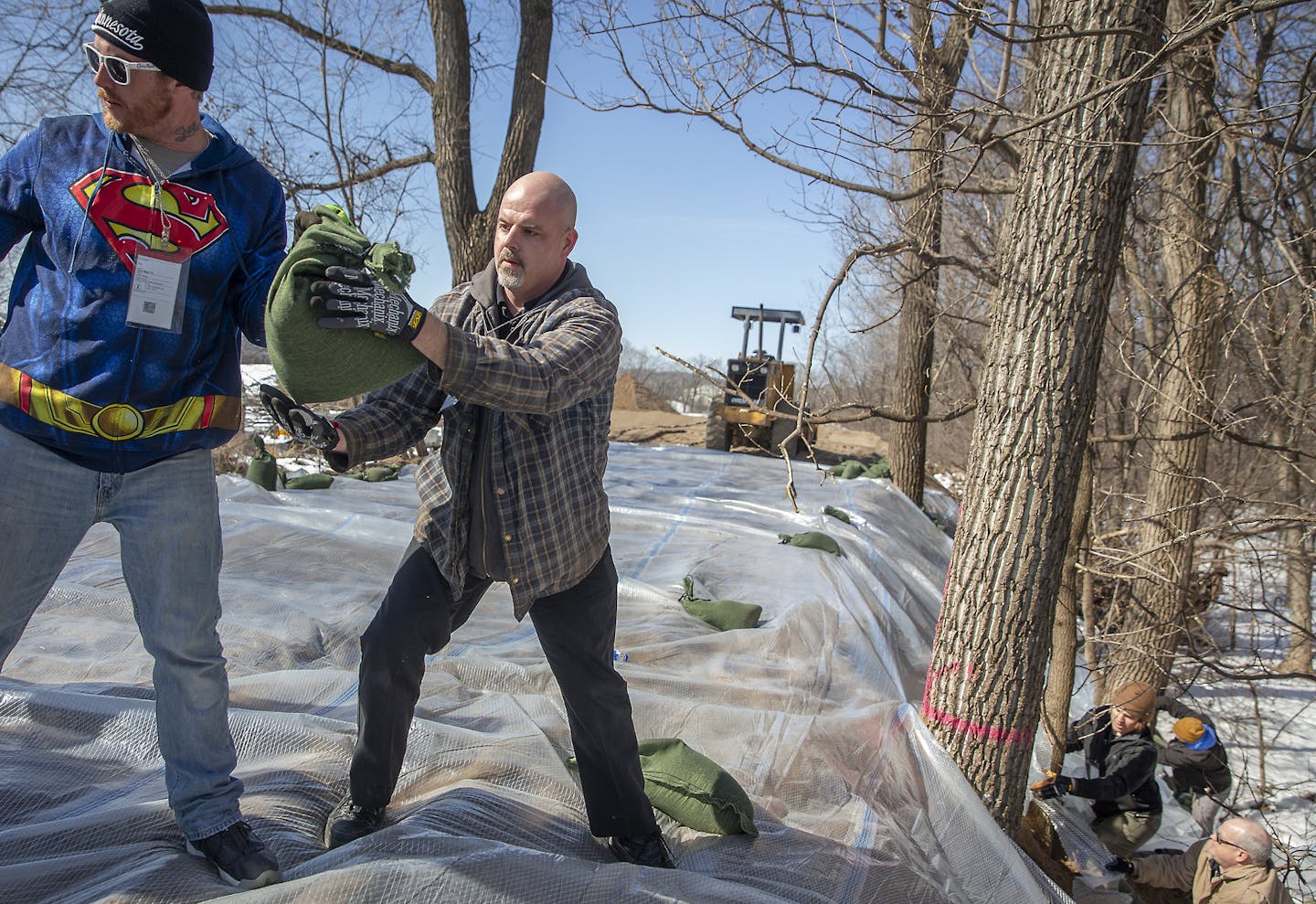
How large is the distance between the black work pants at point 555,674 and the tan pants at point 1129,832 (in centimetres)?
328

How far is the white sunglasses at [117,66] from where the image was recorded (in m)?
1.80

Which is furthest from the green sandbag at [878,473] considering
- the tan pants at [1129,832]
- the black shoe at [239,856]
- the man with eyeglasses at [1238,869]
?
the black shoe at [239,856]

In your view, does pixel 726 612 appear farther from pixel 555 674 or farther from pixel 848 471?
pixel 848 471

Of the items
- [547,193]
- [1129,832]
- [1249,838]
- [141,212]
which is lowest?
[1129,832]

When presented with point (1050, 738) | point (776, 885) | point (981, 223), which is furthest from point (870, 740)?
point (981, 223)

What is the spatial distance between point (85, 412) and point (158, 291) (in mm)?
279

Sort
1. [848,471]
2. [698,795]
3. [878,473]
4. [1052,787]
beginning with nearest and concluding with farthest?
[698,795] < [1052,787] < [848,471] < [878,473]

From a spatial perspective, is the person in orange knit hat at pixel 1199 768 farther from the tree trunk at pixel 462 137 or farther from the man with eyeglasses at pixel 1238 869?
the tree trunk at pixel 462 137

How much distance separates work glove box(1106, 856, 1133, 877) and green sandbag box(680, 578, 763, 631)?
183 cm

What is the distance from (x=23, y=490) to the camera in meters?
1.79

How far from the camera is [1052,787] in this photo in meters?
4.28

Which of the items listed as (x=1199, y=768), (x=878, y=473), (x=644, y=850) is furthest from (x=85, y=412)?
(x=878, y=473)

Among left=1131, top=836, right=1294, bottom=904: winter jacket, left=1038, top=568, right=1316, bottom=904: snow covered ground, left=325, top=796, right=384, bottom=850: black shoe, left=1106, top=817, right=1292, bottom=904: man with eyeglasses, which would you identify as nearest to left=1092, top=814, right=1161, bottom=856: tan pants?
left=1038, top=568, right=1316, bottom=904: snow covered ground

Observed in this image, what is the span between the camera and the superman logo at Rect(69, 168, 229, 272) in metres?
1.84
